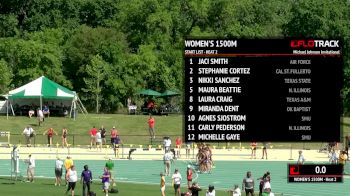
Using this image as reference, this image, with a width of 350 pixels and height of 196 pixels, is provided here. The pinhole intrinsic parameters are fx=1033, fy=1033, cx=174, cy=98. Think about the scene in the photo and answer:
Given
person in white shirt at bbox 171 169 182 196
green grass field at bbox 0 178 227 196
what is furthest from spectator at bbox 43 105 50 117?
person in white shirt at bbox 171 169 182 196

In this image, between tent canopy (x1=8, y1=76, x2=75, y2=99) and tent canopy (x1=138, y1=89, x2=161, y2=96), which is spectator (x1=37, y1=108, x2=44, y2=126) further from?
tent canopy (x1=138, y1=89, x2=161, y2=96)

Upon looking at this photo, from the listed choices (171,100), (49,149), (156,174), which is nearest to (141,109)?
(171,100)

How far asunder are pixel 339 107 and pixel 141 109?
63.0 m

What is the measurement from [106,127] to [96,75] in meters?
18.2

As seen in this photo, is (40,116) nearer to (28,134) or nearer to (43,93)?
(43,93)

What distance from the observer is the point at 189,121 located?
2297 centimetres

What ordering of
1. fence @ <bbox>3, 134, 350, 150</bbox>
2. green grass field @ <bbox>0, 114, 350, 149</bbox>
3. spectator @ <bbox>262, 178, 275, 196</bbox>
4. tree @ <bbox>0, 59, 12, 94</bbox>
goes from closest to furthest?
spectator @ <bbox>262, 178, 275, 196</bbox> < fence @ <bbox>3, 134, 350, 150</bbox> < green grass field @ <bbox>0, 114, 350, 149</bbox> < tree @ <bbox>0, 59, 12, 94</bbox>

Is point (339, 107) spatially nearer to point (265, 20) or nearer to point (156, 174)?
point (156, 174)

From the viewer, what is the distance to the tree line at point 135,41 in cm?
9031

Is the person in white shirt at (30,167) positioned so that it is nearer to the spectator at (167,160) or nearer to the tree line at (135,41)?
the spectator at (167,160)
